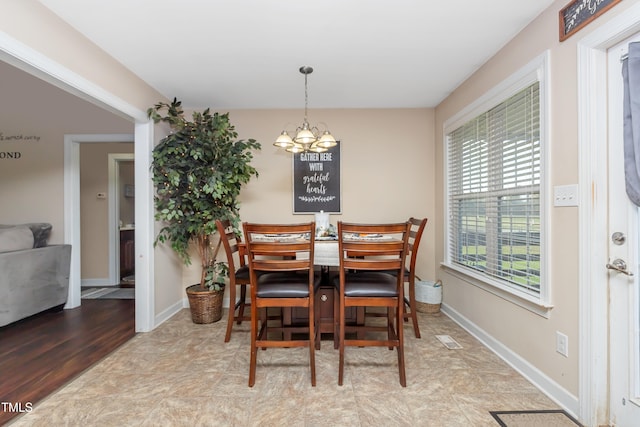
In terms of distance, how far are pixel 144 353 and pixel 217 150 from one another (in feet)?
6.12

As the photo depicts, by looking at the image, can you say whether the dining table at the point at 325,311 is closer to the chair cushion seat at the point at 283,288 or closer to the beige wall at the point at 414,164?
the chair cushion seat at the point at 283,288

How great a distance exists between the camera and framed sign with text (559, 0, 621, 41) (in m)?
1.45

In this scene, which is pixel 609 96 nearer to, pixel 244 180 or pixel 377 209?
pixel 377 209

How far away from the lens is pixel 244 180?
296 cm

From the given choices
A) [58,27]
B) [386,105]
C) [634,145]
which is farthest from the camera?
[386,105]

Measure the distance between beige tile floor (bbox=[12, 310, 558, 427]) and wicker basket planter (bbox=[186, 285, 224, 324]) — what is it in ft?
1.49

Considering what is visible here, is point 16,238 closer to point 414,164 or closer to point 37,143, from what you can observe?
point 37,143

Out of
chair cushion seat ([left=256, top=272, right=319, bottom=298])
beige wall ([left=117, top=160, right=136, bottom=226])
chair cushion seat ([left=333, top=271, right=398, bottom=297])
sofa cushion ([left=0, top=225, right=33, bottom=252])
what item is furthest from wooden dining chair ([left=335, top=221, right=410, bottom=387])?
beige wall ([left=117, top=160, right=136, bottom=226])

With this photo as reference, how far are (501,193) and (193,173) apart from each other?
8.96 ft

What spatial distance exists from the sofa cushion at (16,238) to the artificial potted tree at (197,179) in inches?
54.8

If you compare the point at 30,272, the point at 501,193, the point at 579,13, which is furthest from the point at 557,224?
the point at 30,272

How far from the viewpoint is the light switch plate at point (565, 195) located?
5.30 ft

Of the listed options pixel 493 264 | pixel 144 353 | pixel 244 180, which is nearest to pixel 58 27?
pixel 244 180

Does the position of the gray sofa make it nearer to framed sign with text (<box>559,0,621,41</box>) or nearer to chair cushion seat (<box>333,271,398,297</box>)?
chair cushion seat (<box>333,271,398,297</box>)
